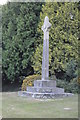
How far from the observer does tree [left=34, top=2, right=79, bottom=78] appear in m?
12.5

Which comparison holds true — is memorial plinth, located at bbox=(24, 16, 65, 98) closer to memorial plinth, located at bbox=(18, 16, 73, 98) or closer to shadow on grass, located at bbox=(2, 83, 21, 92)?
memorial plinth, located at bbox=(18, 16, 73, 98)

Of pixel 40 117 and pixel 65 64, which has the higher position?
pixel 65 64

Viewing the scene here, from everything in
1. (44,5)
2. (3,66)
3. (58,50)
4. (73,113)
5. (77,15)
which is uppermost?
(44,5)

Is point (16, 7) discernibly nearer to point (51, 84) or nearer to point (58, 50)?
point (58, 50)

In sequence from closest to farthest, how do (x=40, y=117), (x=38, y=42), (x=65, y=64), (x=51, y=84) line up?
1. (x=40, y=117)
2. (x=51, y=84)
3. (x=65, y=64)
4. (x=38, y=42)

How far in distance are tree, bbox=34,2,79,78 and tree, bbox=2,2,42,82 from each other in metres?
1.19

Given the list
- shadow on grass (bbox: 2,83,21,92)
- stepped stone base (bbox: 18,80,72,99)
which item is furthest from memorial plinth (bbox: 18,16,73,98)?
shadow on grass (bbox: 2,83,21,92)

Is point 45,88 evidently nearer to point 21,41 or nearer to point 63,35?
point 63,35

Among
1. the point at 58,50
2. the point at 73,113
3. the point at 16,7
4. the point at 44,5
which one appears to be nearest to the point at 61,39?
the point at 58,50

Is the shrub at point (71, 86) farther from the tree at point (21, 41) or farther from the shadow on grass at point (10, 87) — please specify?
the shadow on grass at point (10, 87)

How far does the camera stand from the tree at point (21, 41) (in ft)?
44.4

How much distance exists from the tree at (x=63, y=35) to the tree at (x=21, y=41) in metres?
1.19

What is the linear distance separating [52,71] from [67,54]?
150 cm

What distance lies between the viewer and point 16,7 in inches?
576
